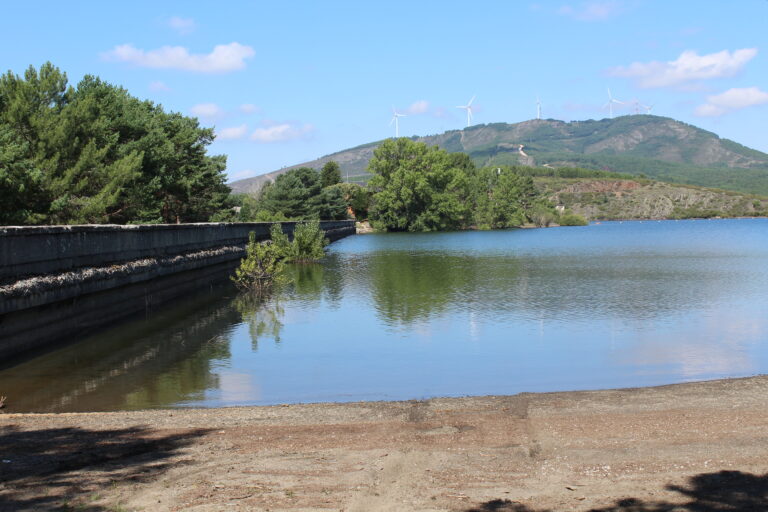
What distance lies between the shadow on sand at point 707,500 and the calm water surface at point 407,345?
5.33m

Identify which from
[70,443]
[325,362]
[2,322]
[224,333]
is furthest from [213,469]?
[224,333]

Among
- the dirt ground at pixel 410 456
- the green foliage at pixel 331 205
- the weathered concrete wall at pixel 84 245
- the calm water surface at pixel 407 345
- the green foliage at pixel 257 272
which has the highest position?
the green foliage at pixel 331 205

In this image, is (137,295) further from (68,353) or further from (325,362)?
(325,362)

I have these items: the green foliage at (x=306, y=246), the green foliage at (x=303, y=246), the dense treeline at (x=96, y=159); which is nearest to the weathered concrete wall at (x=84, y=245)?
the dense treeline at (x=96, y=159)

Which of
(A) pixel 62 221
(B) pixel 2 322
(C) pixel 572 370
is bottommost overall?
(C) pixel 572 370

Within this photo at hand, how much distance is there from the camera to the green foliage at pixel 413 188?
107750 mm

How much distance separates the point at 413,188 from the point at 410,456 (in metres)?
101

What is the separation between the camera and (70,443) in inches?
303

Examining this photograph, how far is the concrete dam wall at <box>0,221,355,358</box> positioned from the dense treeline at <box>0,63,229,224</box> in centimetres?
511

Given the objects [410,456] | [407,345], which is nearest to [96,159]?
[407,345]

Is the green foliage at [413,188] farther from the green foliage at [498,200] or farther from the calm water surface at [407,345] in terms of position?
the calm water surface at [407,345]

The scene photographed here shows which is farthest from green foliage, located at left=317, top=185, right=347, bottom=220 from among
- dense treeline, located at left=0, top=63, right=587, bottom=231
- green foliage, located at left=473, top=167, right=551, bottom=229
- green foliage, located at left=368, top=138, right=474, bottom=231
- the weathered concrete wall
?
the weathered concrete wall

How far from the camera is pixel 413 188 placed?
107m

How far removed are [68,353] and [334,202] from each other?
9551 cm
